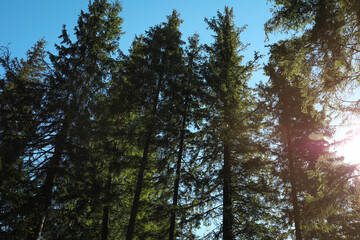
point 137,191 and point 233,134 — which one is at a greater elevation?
point 233,134

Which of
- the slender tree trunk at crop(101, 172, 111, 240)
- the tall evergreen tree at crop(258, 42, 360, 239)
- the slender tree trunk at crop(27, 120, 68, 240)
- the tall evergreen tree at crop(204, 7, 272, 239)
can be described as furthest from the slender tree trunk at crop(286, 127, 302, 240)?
the slender tree trunk at crop(27, 120, 68, 240)

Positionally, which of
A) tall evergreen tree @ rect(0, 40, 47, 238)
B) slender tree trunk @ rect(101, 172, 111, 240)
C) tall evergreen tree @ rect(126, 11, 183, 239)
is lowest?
slender tree trunk @ rect(101, 172, 111, 240)

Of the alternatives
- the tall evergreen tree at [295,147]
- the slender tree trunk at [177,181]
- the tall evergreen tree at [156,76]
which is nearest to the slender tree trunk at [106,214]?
the tall evergreen tree at [156,76]

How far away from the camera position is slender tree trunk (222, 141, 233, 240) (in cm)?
1009

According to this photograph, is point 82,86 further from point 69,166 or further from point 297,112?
point 297,112

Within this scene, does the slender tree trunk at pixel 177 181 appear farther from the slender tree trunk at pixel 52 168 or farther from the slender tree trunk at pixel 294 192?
the slender tree trunk at pixel 294 192

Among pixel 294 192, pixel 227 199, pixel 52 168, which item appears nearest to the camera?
pixel 52 168

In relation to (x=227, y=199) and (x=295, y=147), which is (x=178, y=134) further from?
(x=295, y=147)

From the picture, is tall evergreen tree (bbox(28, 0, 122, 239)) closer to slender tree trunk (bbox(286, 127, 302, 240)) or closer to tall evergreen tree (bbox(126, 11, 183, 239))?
tall evergreen tree (bbox(126, 11, 183, 239))

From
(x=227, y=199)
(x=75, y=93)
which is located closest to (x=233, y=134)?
(x=227, y=199)

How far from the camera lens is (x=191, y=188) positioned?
38.2ft

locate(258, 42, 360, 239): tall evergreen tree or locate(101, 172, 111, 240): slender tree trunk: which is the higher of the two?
locate(258, 42, 360, 239): tall evergreen tree

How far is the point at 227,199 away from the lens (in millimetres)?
10828

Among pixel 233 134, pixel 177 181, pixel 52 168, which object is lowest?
pixel 52 168
